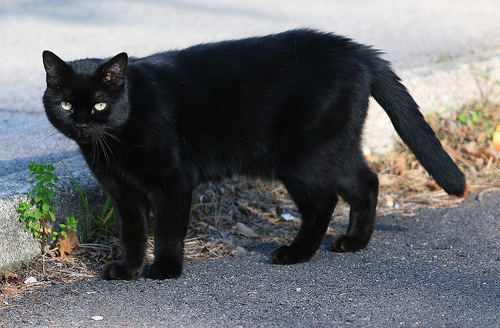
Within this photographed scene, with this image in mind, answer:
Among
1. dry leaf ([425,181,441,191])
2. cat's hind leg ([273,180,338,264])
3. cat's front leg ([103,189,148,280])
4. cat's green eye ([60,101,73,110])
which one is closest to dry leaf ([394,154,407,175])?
dry leaf ([425,181,441,191])

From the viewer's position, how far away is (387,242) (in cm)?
323

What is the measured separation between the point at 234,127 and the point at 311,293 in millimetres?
934

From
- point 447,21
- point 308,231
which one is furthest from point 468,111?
point 447,21

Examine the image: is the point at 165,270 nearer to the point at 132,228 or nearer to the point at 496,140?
the point at 132,228

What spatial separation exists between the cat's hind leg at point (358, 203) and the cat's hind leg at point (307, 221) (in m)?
0.11

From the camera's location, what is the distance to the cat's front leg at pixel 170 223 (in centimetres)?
282

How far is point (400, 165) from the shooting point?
4.20m

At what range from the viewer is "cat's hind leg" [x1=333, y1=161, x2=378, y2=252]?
3.12 metres

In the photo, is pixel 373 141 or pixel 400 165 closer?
pixel 400 165

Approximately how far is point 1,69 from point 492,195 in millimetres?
4207

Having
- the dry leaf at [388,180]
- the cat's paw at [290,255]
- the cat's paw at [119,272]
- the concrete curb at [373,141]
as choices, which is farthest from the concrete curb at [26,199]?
the dry leaf at [388,180]

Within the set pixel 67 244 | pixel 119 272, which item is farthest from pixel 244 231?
pixel 67 244

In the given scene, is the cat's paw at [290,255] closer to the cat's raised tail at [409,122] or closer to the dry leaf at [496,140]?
the cat's raised tail at [409,122]

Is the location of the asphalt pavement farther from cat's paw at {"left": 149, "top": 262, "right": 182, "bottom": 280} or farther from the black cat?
the black cat
